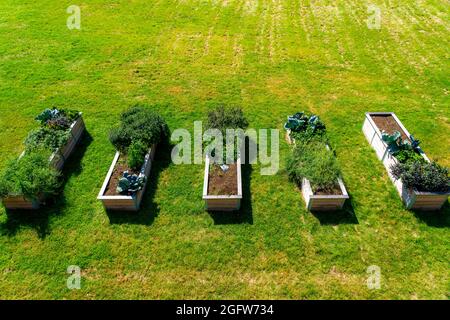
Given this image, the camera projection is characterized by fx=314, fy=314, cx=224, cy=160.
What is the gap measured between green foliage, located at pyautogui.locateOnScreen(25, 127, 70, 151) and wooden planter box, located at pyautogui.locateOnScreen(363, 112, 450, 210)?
389 inches

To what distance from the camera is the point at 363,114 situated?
1188 centimetres

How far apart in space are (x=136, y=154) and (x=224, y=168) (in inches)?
102

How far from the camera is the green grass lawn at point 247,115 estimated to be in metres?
7.36

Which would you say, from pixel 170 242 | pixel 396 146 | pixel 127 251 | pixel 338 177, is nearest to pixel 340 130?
pixel 396 146

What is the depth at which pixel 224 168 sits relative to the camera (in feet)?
29.7

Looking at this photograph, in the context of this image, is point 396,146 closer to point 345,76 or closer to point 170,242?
point 345,76

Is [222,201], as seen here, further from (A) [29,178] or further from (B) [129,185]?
(A) [29,178]

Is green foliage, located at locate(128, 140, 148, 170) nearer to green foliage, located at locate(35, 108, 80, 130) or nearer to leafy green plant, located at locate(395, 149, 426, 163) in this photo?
green foliage, located at locate(35, 108, 80, 130)

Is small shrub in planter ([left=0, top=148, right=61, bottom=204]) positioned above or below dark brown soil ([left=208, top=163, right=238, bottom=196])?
above

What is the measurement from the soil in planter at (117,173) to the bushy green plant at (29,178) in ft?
4.90

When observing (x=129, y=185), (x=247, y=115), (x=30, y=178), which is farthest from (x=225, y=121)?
(x=30, y=178)

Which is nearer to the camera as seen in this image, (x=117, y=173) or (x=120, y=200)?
(x=120, y=200)

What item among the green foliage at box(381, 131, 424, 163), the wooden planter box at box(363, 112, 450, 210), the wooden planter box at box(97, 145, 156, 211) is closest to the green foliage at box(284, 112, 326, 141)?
the wooden planter box at box(363, 112, 450, 210)

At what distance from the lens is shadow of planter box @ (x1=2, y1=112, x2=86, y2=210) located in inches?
329
